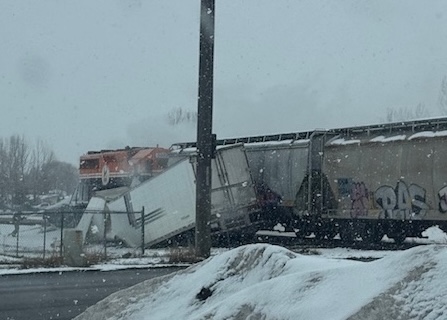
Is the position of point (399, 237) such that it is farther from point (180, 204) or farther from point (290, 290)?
point (290, 290)

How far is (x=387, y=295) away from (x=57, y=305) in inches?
349

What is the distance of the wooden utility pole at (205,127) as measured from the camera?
59.0 ft

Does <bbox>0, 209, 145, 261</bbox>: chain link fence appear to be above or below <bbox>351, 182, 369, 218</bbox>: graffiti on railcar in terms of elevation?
below

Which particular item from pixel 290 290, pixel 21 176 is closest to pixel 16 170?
pixel 21 176

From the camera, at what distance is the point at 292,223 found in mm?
28125

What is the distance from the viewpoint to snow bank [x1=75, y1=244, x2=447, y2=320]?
118 inches

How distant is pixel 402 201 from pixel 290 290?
20251 mm

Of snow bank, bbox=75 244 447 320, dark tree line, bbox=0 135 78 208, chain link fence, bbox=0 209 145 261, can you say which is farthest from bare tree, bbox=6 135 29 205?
snow bank, bbox=75 244 447 320

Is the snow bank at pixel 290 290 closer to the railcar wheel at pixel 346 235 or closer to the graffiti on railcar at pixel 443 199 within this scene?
the graffiti on railcar at pixel 443 199

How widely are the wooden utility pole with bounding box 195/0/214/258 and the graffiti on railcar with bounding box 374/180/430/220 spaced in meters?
7.45

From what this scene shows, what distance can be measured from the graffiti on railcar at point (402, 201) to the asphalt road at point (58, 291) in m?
9.02

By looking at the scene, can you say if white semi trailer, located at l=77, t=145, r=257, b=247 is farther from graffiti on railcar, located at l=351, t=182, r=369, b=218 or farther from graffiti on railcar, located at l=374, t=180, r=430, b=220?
graffiti on railcar, located at l=374, t=180, r=430, b=220

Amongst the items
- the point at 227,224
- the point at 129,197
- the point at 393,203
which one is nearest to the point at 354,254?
the point at 393,203

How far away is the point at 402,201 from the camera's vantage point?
22953 millimetres
